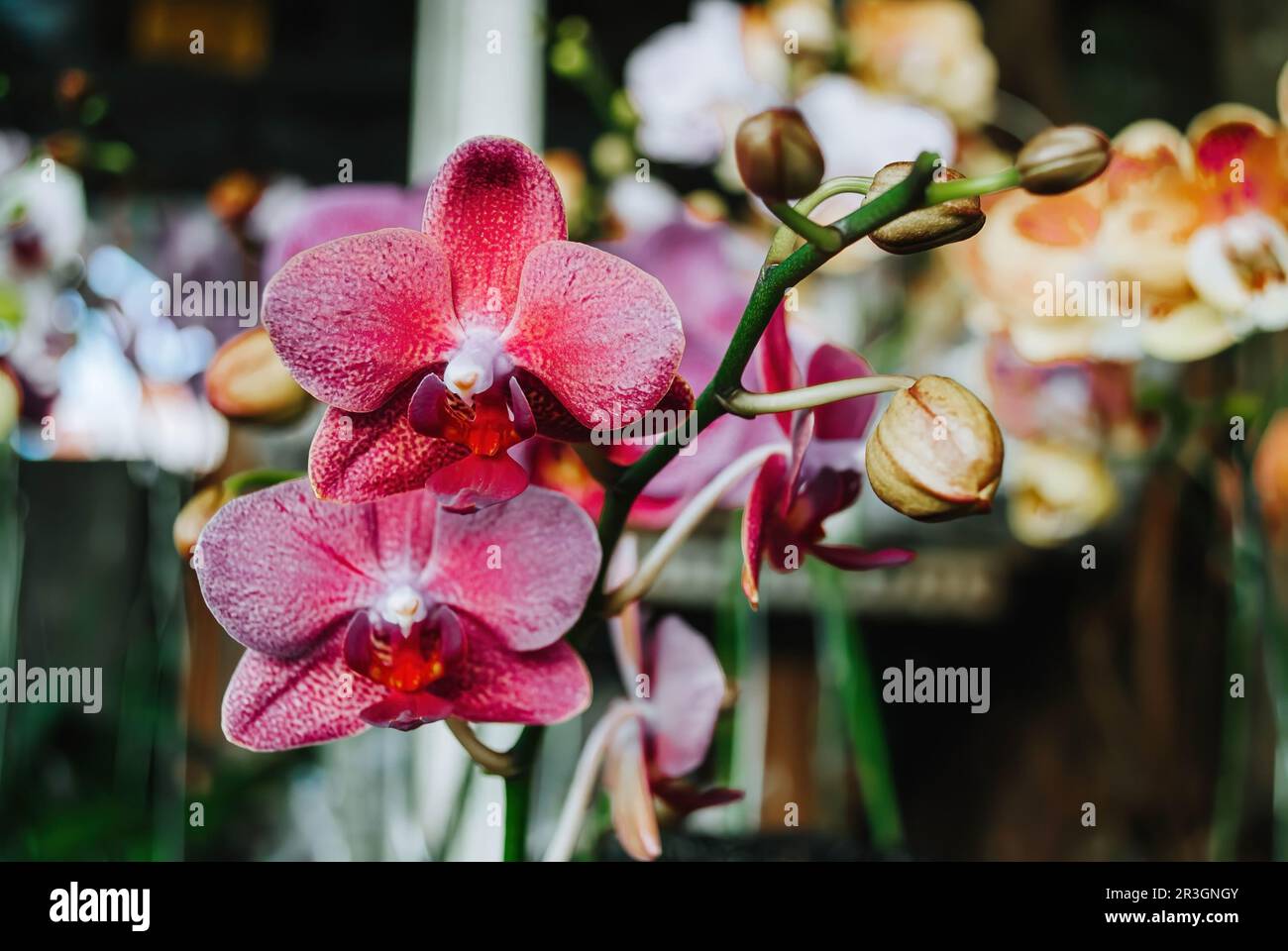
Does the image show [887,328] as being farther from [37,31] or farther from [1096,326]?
[37,31]

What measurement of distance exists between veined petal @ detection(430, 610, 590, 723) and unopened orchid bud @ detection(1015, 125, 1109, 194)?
16 centimetres

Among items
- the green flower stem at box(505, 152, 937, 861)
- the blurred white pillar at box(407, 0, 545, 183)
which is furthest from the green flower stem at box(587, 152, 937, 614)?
the blurred white pillar at box(407, 0, 545, 183)

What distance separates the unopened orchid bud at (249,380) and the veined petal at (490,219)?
0.21 feet

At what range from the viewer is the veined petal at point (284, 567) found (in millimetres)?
255

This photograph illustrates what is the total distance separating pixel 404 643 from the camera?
0.87ft

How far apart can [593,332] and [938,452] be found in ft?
0.26

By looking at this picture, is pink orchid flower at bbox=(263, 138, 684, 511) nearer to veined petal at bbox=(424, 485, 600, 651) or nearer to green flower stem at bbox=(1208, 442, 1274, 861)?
veined petal at bbox=(424, 485, 600, 651)

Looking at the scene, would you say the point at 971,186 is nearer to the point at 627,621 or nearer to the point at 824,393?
the point at 824,393

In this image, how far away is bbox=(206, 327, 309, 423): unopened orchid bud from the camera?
0.93 ft

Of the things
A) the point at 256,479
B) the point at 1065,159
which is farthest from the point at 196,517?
the point at 1065,159

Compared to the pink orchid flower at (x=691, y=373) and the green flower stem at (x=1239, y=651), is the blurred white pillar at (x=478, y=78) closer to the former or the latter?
the pink orchid flower at (x=691, y=373)

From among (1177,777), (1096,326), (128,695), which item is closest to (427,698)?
(1096,326)

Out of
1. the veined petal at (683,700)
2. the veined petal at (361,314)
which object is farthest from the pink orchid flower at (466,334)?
the veined petal at (683,700)

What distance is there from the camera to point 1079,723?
A: 822mm
